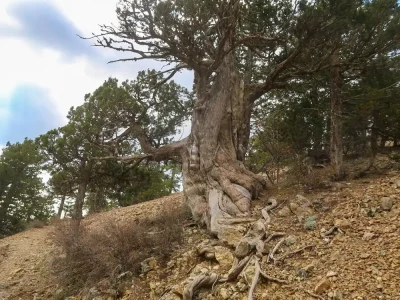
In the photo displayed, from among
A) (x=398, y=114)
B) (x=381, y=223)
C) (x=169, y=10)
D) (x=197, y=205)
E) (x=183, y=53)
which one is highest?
(x=169, y=10)

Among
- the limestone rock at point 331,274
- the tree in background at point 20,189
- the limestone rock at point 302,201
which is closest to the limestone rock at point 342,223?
the limestone rock at point 302,201

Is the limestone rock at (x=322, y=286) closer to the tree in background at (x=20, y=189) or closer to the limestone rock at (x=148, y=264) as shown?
the limestone rock at (x=148, y=264)

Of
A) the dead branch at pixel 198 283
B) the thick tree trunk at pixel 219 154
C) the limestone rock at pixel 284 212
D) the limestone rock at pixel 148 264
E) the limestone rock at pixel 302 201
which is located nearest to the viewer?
the dead branch at pixel 198 283

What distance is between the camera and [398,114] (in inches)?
373

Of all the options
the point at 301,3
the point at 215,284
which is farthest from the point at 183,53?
the point at 215,284

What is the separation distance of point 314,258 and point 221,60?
17.2 feet

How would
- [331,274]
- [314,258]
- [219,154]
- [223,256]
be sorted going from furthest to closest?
[219,154] → [223,256] → [314,258] → [331,274]

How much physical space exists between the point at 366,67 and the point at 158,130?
6547 mm

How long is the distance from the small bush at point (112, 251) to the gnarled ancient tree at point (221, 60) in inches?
35.4

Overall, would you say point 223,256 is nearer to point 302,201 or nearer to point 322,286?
point 322,286

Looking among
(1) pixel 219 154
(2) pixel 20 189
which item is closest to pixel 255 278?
(1) pixel 219 154

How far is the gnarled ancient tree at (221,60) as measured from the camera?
736 centimetres

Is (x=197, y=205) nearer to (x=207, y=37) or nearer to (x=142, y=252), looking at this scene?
(x=142, y=252)

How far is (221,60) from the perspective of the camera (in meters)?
8.05
